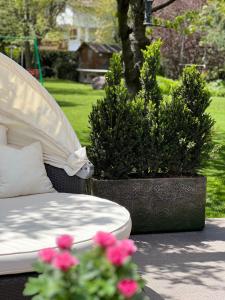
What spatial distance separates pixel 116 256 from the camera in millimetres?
1604

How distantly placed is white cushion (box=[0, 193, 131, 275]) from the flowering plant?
4.52 feet

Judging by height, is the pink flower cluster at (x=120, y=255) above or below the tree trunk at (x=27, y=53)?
above

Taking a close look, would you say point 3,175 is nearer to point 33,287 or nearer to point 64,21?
point 33,287

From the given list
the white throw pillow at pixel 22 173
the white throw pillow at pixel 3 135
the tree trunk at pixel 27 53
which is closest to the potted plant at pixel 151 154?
the white throw pillow at pixel 22 173

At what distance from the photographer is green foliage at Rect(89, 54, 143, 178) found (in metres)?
5.02

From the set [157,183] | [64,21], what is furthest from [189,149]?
[64,21]

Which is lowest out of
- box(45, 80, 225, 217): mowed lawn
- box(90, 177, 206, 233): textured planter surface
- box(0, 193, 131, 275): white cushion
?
box(45, 80, 225, 217): mowed lawn

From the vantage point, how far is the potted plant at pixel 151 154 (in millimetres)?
5035

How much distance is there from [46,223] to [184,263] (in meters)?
1.30

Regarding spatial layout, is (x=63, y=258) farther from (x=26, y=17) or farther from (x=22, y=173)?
(x=26, y=17)

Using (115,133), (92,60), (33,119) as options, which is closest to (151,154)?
(115,133)

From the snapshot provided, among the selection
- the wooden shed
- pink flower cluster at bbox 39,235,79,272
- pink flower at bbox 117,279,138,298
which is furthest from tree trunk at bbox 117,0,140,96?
the wooden shed

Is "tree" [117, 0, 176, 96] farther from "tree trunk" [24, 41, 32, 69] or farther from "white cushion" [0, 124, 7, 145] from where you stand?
"tree trunk" [24, 41, 32, 69]

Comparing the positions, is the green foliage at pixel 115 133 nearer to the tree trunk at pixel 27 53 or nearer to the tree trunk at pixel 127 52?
the tree trunk at pixel 127 52
